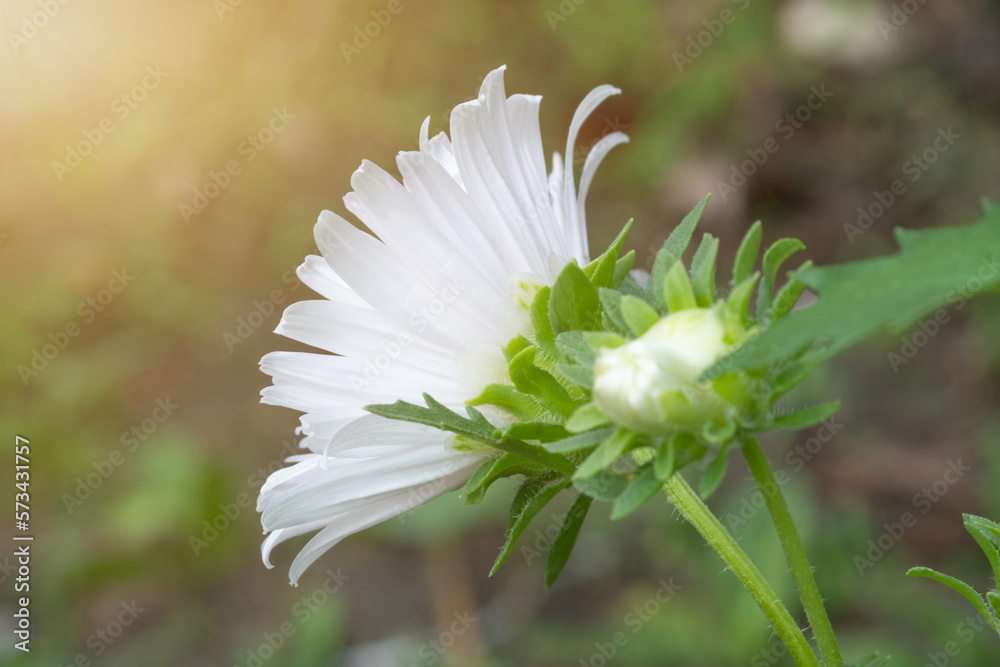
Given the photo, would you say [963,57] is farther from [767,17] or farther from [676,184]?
[676,184]

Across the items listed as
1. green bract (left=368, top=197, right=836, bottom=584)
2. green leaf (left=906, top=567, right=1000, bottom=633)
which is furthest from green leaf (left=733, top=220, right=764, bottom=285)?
green leaf (left=906, top=567, right=1000, bottom=633)

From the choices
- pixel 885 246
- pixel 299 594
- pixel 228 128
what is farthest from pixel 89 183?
pixel 885 246

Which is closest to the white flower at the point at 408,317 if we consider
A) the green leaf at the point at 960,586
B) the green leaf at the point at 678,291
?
the green leaf at the point at 678,291

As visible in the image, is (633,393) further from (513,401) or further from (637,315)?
Result: (513,401)

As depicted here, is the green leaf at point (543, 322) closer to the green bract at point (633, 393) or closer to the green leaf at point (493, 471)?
the green bract at point (633, 393)

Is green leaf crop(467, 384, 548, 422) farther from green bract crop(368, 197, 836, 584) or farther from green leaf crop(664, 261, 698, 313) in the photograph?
green leaf crop(664, 261, 698, 313)
